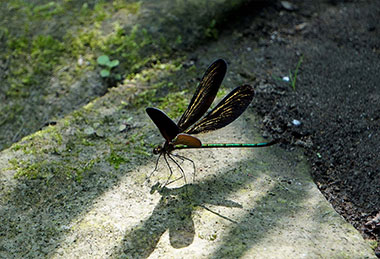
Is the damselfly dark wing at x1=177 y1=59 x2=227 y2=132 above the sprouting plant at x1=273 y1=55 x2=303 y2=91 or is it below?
above

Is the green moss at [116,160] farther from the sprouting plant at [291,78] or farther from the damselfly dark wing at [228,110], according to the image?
the sprouting plant at [291,78]

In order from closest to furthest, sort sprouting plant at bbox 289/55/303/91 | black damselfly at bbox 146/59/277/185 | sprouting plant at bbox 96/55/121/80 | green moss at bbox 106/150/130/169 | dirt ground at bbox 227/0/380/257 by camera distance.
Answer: black damselfly at bbox 146/59/277/185 < dirt ground at bbox 227/0/380/257 < green moss at bbox 106/150/130/169 < sprouting plant at bbox 289/55/303/91 < sprouting plant at bbox 96/55/121/80

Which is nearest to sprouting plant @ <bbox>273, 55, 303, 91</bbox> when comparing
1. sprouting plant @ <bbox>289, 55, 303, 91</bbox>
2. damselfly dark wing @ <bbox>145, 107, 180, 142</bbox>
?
sprouting plant @ <bbox>289, 55, 303, 91</bbox>

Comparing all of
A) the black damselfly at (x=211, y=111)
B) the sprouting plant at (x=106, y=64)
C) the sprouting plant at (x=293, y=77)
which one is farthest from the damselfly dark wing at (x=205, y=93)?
the sprouting plant at (x=106, y=64)

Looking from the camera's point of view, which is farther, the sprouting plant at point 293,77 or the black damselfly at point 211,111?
the sprouting plant at point 293,77

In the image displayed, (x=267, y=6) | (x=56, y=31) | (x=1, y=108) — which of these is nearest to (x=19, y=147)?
(x=1, y=108)

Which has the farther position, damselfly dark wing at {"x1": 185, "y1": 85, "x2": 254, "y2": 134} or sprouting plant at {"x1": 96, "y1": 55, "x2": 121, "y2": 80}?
sprouting plant at {"x1": 96, "y1": 55, "x2": 121, "y2": 80}

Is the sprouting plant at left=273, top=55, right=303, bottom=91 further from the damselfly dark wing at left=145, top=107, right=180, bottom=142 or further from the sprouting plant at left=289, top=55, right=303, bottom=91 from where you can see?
the damselfly dark wing at left=145, top=107, right=180, bottom=142

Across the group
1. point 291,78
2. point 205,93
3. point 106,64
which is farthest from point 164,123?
point 106,64
